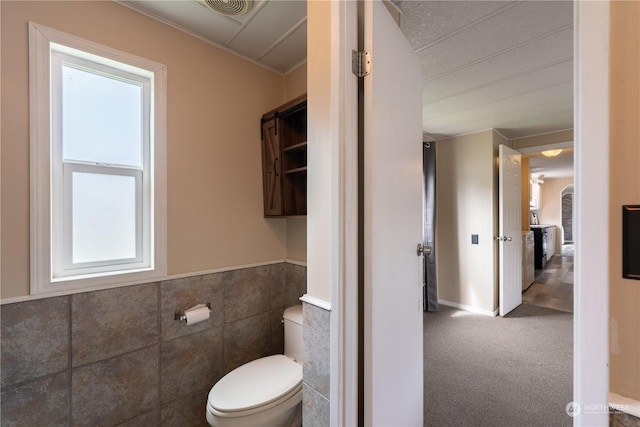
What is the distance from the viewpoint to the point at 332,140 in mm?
975

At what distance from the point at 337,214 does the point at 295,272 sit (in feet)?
3.88

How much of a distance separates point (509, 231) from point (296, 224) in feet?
9.07

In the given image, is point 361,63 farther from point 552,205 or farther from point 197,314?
point 552,205

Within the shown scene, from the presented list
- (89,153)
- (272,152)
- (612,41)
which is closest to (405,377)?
(612,41)

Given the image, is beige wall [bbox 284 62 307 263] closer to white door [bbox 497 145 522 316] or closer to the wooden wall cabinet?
the wooden wall cabinet

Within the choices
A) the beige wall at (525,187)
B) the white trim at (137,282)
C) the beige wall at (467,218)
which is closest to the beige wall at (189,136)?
the white trim at (137,282)

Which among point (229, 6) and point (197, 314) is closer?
point (229, 6)

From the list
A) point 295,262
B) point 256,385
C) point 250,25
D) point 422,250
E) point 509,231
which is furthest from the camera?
point 509,231

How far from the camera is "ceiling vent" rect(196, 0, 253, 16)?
4.61 ft

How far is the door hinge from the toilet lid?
4.91ft

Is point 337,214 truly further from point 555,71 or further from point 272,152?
point 555,71

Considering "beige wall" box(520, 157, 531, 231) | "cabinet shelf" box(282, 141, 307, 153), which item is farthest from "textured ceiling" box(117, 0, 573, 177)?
"beige wall" box(520, 157, 531, 231)

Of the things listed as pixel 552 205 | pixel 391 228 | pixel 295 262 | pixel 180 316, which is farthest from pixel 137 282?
pixel 552 205

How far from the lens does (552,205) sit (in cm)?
787
